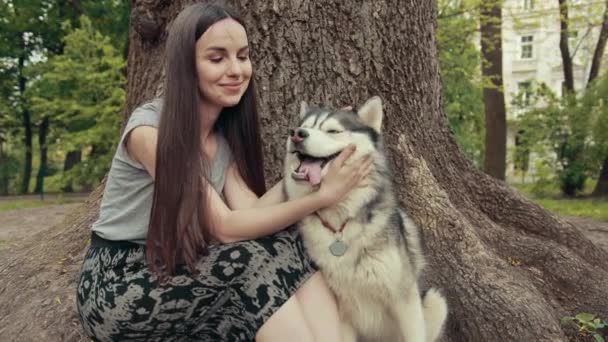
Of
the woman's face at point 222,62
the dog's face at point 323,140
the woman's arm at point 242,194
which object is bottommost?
the woman's arm at point 242,194

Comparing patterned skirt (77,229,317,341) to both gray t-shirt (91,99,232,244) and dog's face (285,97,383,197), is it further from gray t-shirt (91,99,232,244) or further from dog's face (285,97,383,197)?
dog's face (285,97,383,197)

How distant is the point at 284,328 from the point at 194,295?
1.38 ft

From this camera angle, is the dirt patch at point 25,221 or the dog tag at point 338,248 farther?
the dirt patch at point 25,221

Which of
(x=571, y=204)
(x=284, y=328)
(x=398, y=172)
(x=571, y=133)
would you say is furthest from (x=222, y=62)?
(x=571, y=133)

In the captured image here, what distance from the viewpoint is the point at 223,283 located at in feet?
7.28

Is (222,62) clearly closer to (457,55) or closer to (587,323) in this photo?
(587,323)

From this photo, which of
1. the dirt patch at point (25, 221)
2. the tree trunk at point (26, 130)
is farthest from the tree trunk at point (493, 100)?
the tree trunk at point (26, 130)

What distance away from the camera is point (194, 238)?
222 centimetres

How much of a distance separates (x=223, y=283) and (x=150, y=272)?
33 centimetres

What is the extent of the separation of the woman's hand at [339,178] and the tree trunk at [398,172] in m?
0.98

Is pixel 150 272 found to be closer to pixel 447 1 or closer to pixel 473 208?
pixel 473 208

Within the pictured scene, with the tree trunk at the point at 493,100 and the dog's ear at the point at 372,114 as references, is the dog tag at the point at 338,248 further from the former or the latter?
the tree trunk at the point at 493,100

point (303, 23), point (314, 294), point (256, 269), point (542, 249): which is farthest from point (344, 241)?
point (542, 249)

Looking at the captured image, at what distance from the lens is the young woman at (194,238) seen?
2205 millimetres
